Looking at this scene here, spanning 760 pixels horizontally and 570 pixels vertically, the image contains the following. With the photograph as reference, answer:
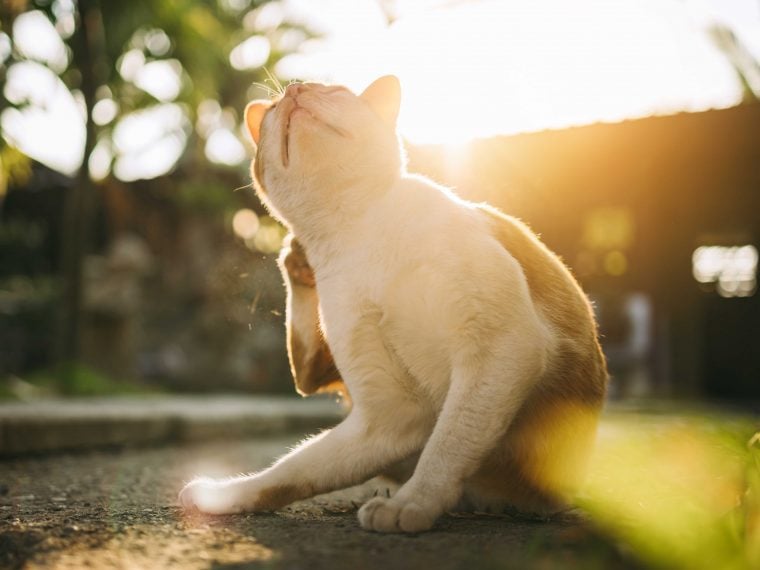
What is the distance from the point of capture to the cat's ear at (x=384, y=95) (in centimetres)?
236

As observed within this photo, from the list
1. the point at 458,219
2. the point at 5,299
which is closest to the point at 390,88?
the point at 458,219

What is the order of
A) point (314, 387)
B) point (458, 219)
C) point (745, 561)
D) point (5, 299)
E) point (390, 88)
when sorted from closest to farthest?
point (745, 561) < point (458, 219) < point (390, 88) < point (314, 387) < point (5, 299)

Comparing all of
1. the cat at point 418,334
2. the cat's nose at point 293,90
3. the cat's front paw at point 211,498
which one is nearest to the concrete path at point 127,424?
the cat's front paw at point 211,498

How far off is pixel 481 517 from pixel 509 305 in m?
0.63

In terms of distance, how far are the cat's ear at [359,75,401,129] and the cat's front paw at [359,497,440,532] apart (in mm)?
1174

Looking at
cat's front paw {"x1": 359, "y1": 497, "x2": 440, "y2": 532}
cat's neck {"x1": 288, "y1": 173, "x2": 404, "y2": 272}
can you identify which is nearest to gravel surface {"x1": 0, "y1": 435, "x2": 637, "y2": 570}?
cat's front paw {"x1": 359, "y1": 497, "x2": 440, "y2": 532}

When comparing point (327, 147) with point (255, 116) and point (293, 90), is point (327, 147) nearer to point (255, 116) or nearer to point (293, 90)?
point (293, 90)

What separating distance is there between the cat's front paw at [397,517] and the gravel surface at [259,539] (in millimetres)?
28

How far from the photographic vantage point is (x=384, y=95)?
2.36 meters

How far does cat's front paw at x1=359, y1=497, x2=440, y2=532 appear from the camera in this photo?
1.71 m

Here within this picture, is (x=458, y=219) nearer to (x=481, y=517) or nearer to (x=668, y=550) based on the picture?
(x=481, y=517)

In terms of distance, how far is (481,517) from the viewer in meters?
2.11

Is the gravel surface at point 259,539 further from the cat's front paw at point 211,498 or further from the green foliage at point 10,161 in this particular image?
the green foliage at point 10,161

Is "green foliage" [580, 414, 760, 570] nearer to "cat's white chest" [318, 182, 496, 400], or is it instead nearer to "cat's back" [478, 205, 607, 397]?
"cat's back" [478, 205, 607, 397]
